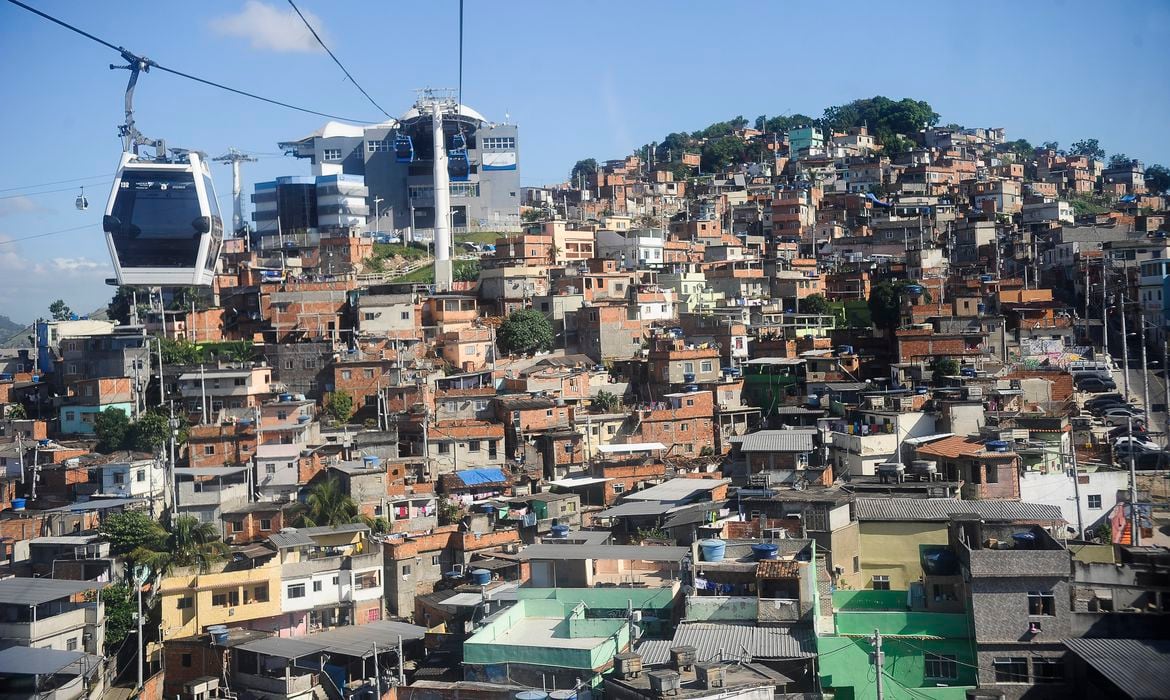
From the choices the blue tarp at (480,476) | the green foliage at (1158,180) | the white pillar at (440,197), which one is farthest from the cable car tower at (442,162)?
the green foliage at (1158,180)

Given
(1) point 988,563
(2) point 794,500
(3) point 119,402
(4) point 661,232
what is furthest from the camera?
(4) point 661,232

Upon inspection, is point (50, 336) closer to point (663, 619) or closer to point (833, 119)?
point (663, 619)

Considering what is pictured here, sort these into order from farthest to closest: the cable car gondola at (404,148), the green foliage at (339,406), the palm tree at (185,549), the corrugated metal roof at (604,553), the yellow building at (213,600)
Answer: the cable car gondola at (404,148)
the green foliage at (339,406)
the palm tree at (185,549)
the yellow building at (213,600)
the corrugated metal roof at (604,553)

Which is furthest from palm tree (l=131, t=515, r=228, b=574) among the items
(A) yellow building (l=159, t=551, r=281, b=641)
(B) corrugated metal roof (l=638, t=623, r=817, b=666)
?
(B) corrugated metal roof (l=638, t=623, r=817, b=666)

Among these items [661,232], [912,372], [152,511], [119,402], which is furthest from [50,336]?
[912,372]

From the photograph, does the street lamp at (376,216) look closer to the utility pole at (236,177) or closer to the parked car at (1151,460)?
the utility pole at (236,177)
